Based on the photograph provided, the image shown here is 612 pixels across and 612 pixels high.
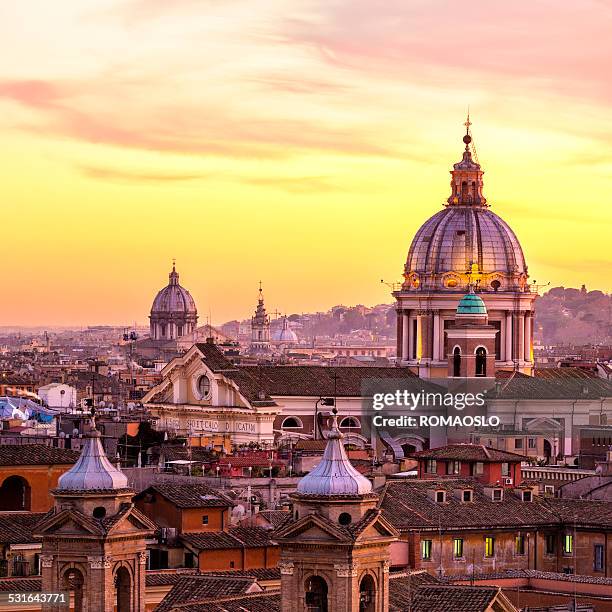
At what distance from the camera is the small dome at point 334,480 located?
35.0m

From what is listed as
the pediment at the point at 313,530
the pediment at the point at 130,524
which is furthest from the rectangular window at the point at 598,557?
the pediment at the point at 313,530

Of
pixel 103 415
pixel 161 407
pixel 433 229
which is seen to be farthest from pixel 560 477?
pixel 433 229

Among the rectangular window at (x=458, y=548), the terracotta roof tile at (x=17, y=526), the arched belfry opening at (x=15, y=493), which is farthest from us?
the arched belfry opening at (x=15, y=493)

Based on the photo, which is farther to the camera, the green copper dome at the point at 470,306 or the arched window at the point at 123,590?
the green copper dome at the point at 470,306

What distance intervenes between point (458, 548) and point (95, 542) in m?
17.3

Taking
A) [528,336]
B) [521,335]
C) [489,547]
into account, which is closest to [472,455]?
[489,547]

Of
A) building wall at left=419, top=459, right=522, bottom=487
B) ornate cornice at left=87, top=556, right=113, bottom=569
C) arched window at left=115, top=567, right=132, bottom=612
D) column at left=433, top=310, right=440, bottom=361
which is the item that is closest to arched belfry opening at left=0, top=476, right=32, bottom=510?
building wall at left=419, top=459, right=522, bottom=487

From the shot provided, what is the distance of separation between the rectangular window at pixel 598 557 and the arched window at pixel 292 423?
3906 centimetres

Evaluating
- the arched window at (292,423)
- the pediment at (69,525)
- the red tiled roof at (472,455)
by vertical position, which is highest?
the arched window at (292,423)

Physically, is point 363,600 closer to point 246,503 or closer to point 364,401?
point 246,503

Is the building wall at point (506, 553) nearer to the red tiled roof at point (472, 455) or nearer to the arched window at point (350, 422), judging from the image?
the red tiled roof at point (472, 455)

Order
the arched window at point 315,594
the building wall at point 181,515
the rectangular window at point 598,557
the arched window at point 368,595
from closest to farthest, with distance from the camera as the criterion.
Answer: the arched window at point 315,594 → the arched window at point 368,595 → the building wall at point 181,515 → the rectangular window at point 598,557

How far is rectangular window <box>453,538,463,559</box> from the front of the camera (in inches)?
2089

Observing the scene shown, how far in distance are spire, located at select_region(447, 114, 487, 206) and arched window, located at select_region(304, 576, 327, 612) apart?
70.5 m
